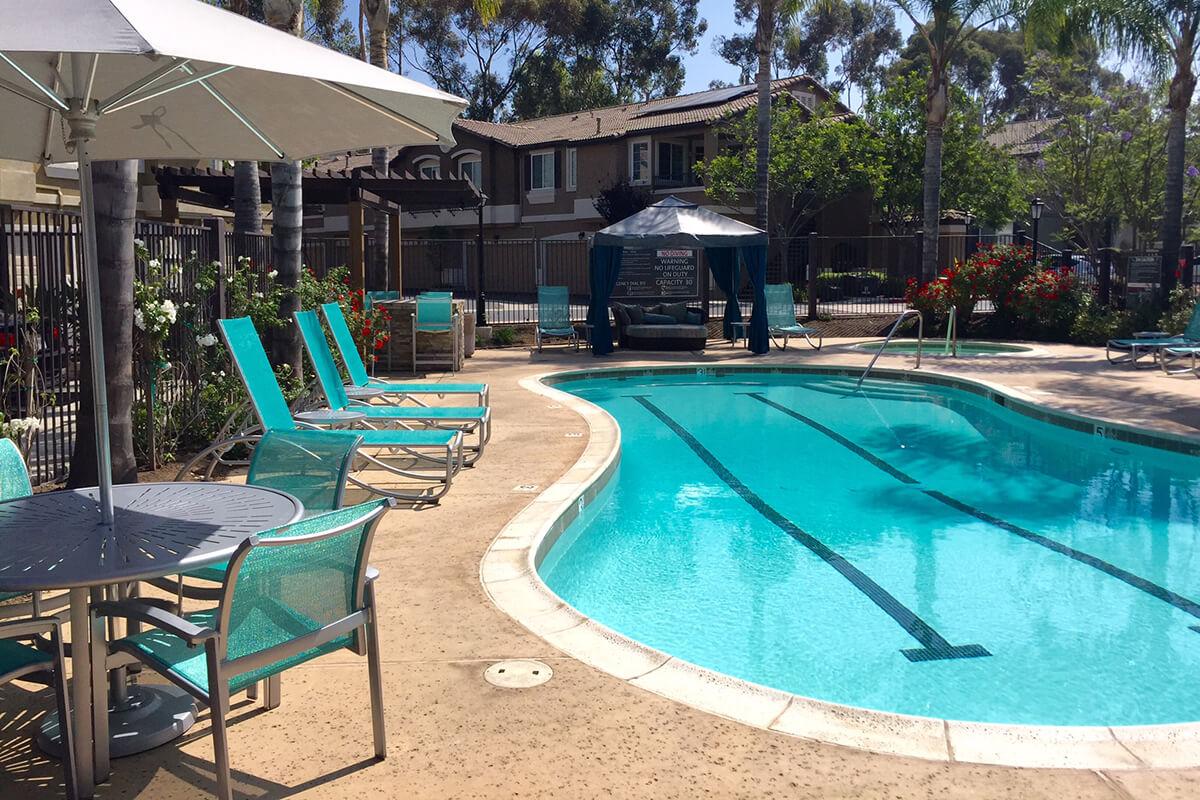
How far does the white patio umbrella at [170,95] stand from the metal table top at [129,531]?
156 millimetres

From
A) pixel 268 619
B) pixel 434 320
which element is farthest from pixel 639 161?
pixel 268 619

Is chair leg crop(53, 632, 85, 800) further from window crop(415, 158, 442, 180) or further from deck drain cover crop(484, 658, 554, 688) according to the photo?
window crop(415, 158, 442, 180)

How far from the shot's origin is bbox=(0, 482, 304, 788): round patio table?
2.96 metres

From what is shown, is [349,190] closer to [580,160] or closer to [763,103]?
[763,103]

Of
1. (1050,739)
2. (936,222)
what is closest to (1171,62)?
(936,222)

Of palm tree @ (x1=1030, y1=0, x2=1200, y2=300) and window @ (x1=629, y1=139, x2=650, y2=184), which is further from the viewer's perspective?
window @ (x1=629, y1=139, x2=650, y2=184)

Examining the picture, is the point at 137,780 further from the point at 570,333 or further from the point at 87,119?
the point at 570,333

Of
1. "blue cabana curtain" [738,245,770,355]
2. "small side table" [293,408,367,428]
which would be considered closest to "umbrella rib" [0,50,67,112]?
"small side table" [293,408,367,428]

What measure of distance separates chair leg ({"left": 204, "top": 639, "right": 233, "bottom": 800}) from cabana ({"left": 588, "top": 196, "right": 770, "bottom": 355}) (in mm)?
14679

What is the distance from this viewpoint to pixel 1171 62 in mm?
19469

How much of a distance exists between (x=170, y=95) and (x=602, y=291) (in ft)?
44.0

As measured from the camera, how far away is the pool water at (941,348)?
18062 mm

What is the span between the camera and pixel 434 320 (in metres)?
14.4

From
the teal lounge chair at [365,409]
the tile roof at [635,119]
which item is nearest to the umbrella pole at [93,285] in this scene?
the teal lounge chair at [365,409]
